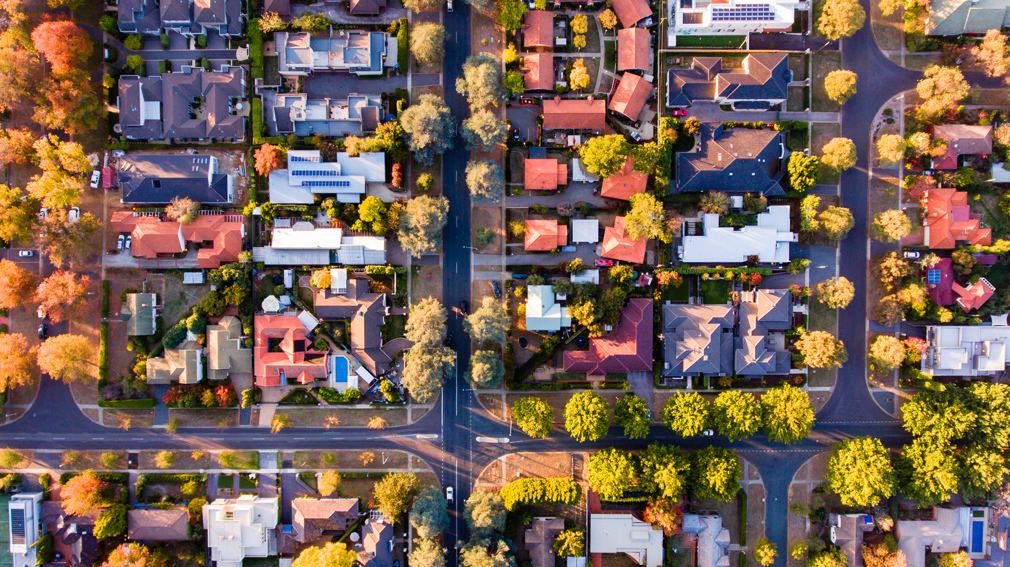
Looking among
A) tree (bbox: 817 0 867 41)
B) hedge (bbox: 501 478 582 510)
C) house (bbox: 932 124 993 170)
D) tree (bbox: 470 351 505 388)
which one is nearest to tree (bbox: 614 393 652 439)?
hedge (bbox: 501 478 582 510)

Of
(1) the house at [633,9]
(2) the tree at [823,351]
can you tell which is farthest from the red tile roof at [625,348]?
(1) the house at [633,9]

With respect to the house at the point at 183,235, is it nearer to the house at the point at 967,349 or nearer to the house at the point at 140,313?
the house at the point at 140,313

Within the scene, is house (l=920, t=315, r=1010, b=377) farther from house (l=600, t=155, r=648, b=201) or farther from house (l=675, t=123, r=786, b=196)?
house (l=600, t=155, r=648, b=201)

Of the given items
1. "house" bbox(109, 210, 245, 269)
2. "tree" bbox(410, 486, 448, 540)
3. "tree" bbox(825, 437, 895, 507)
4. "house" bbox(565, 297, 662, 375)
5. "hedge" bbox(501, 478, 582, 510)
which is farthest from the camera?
"house" bbox(565, 297, 662, 375)

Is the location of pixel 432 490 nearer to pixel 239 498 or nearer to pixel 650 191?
pixel 239 498

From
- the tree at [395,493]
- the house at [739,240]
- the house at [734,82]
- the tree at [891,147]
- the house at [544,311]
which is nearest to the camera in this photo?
the tree at [395,493]

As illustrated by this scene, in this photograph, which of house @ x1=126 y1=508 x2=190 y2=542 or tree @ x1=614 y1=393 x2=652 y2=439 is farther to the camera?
house @ x1=126 y1=508 x2=190 y2=542

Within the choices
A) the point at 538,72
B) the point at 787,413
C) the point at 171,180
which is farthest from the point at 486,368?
the point at 171,180
